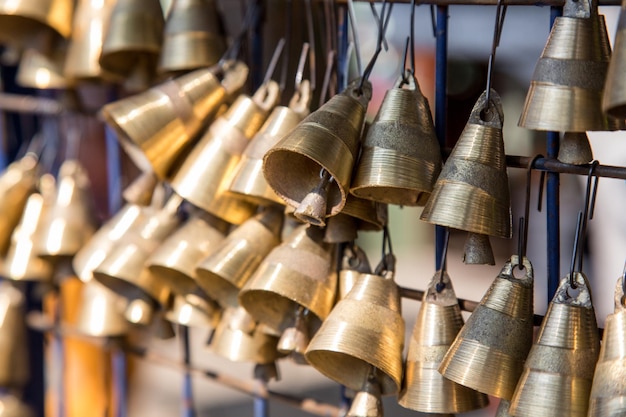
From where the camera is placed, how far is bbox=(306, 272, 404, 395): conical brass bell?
793mm

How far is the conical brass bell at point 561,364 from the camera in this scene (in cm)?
68

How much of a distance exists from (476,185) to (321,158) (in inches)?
5.7

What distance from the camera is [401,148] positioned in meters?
0.77

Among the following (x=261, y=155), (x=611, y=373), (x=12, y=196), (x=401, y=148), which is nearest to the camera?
(x=611, y=373)

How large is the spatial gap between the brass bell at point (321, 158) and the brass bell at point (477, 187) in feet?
0.31

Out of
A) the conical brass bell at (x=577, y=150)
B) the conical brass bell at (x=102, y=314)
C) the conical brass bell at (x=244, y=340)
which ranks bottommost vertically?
the conical brass bell at (x=102, y=314)

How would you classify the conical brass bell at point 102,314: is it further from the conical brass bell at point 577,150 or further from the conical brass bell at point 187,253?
the conical brass bell at point 577,150

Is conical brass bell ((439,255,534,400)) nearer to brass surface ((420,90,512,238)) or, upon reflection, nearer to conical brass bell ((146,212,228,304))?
brass surface ((420,90,512,238))

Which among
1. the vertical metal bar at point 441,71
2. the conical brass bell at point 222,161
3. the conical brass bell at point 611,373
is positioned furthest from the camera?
the conical brass bell at point 222,161

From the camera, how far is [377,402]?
33.6 inches

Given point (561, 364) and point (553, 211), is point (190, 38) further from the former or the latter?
point (561, 364)

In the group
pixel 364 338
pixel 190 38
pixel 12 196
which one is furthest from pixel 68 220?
pixel 364 338

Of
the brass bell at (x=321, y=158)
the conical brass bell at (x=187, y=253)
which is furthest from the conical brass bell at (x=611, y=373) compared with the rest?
the conical brass bell at (x=187, y=253)

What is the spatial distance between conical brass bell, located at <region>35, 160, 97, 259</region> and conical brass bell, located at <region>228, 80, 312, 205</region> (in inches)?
17.6
